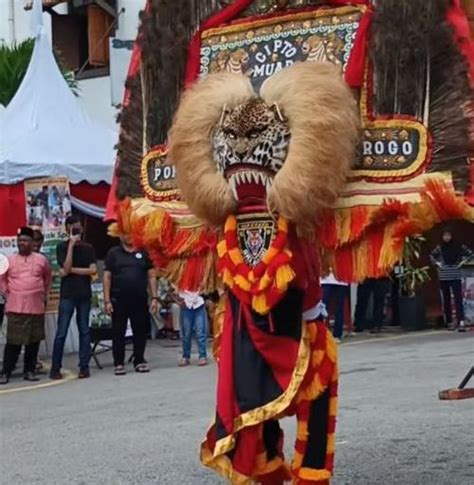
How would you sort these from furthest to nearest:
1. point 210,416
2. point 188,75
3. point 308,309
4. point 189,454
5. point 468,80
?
point 210,416 → point 189,454 → point 188,75 → point 308,309 → point 468,80

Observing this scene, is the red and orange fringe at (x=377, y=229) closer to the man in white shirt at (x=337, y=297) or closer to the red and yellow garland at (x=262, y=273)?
the red and yellow garland at (x=262, y=273)

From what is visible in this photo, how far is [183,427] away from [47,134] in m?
6.83

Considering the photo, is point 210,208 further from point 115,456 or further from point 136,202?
point 115,456

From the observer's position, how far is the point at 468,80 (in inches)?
174

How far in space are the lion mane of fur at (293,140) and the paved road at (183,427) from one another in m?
1.74

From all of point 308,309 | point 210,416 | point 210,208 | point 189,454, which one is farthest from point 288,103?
point 210,416

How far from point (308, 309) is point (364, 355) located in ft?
24.8

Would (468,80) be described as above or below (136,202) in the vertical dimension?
above

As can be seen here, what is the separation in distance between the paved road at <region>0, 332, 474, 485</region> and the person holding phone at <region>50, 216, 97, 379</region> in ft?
1.35

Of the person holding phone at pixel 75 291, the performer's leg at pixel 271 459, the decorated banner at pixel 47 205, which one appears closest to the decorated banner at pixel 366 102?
the performer's leg at pixel 271 459

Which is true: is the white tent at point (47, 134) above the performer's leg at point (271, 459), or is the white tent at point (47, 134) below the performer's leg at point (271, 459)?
above

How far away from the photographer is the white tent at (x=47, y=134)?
42.5 ft

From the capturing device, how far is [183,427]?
7.64m

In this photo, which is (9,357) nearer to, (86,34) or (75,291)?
(75,291)
